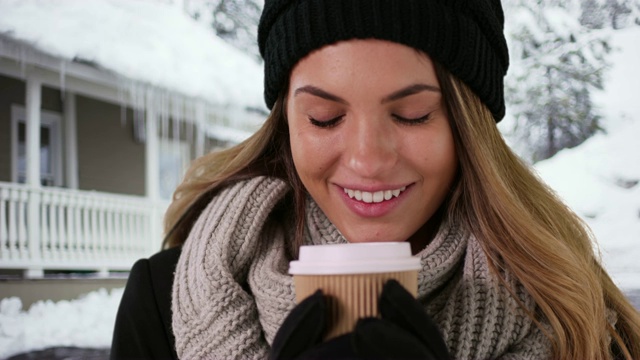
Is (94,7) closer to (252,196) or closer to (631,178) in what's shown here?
(252,196)

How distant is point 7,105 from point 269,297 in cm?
156

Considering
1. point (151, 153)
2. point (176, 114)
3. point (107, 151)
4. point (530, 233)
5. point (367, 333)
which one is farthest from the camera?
point (176, 114)

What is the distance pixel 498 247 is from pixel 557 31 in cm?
120

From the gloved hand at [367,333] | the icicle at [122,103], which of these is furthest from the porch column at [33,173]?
the gloved hand at [367,333]

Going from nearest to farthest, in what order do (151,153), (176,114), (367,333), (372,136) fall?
(367,333) → (372,136) → (151,153) → (176,114)

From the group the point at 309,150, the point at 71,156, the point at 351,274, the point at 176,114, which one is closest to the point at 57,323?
the point at 71,156

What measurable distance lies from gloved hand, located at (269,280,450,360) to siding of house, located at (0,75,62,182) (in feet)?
5.54

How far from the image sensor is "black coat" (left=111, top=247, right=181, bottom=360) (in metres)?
0.90

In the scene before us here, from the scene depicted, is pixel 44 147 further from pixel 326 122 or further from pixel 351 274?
pixel 351 274

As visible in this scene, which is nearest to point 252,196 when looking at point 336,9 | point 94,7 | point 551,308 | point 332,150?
point 332,150

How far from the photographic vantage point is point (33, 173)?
6.29ft

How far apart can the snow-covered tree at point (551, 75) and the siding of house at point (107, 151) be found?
1.50 meters

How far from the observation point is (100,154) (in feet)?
6.90

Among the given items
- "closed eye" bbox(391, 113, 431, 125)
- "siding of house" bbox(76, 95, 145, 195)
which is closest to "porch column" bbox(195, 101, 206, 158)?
"siding of house" bbox(76, 95, 145, 195)
